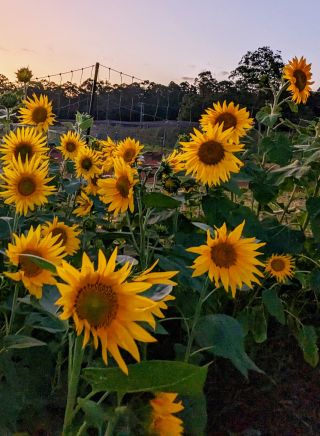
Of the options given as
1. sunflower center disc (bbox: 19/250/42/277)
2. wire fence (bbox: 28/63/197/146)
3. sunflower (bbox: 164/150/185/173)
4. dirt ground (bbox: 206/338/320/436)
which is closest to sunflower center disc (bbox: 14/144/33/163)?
sunflower (bbox: 164/150/185/173)

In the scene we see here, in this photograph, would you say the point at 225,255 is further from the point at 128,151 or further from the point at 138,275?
the point at 128,151

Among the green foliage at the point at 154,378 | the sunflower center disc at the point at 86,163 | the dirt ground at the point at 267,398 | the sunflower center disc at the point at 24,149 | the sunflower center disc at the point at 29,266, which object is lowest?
the dirt ground at the point at 267,398

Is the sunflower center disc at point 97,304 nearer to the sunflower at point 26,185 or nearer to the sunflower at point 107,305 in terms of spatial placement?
the sunflower at point 107,305

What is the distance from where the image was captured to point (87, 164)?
205 centimetres

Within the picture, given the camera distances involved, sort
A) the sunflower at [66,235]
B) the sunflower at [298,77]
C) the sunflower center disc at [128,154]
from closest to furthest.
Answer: the sunflower at [66,235], the sunflower center disc at [128,154], the sunflower at [298,77]

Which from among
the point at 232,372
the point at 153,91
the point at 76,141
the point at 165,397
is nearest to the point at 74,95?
the point at 153,91

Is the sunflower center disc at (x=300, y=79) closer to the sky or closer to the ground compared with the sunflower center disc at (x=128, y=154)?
closer to the sky

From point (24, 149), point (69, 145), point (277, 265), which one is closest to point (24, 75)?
point (69, 145)

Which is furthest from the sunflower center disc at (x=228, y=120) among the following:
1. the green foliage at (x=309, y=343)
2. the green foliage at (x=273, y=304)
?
Answer: the green foliage at (x=309, y=343)

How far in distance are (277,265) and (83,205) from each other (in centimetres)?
66

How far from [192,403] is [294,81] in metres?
1.29

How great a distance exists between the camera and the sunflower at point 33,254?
109 cm

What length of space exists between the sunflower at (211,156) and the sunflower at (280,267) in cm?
35

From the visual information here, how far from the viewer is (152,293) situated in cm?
Result: 81
